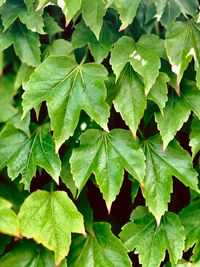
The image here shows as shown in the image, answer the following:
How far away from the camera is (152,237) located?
1.33 meters

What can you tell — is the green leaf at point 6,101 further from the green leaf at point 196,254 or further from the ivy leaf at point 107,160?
the green leaf at point 196,254

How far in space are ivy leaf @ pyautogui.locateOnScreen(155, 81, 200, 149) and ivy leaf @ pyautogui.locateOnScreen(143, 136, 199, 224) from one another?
3.0 inches

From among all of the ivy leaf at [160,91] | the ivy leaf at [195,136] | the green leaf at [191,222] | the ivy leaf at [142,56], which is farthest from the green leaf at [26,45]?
the green leaf at [191,222]

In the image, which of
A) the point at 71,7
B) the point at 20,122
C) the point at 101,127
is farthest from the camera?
the point at 20,122

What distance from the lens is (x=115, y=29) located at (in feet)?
4.61

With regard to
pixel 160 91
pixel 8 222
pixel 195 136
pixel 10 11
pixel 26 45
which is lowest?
pixel 8 222

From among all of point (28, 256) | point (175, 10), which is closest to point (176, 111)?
point (175, 10)

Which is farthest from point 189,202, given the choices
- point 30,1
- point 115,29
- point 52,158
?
point 30,1

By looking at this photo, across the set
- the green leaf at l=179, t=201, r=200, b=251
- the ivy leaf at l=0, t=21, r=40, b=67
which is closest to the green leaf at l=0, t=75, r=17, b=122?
the ivy leaf at l=0, t=21, r=40, b=67

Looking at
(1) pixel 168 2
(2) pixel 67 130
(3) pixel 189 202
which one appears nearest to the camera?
(2) pixel 67 130

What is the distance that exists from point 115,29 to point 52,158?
446 mm

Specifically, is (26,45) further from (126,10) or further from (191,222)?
(191,222)

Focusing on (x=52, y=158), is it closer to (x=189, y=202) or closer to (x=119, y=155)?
(x=119, y=155)

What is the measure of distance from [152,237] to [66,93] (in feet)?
1.59
